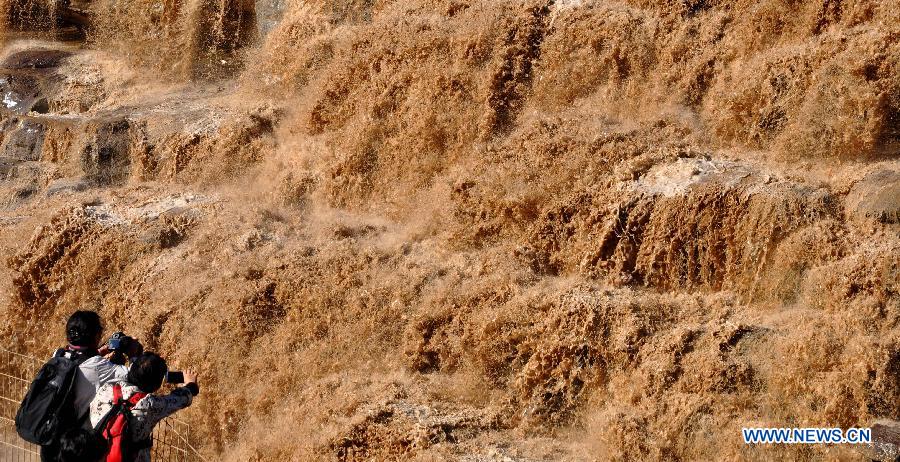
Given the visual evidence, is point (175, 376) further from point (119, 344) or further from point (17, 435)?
point (17, 435)

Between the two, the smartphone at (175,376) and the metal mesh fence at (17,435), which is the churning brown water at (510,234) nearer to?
the metal mesh fence at (17,435)

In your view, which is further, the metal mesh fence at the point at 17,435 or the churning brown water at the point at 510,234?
the metal mesh fence at the point at 17,435

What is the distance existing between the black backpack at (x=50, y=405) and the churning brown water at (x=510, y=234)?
2056 millimetres

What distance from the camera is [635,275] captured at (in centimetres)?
714

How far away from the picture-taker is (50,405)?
447 centimetres

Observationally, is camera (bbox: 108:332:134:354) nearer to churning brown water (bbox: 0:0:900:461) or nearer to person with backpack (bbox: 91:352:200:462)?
person with backpack (bbox: 91:352:200:462)

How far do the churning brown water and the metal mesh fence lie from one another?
6.7 inches

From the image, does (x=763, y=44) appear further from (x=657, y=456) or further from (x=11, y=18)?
(x=11, y=18)

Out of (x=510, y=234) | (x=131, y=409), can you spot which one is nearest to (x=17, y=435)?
(x=510, y=234)

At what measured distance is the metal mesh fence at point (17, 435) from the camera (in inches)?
277

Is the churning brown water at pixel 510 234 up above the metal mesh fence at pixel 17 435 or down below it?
above

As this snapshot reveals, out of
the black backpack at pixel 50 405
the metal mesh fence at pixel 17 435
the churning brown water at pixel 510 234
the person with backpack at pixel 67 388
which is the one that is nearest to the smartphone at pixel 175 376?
the person with backpack at pixel 67 388

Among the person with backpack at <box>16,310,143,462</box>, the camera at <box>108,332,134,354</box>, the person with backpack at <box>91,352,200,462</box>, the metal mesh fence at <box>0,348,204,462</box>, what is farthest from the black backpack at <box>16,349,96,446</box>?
the metal mesh fence at <box>0,348,204,462</box>

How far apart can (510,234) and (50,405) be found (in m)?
3.90
